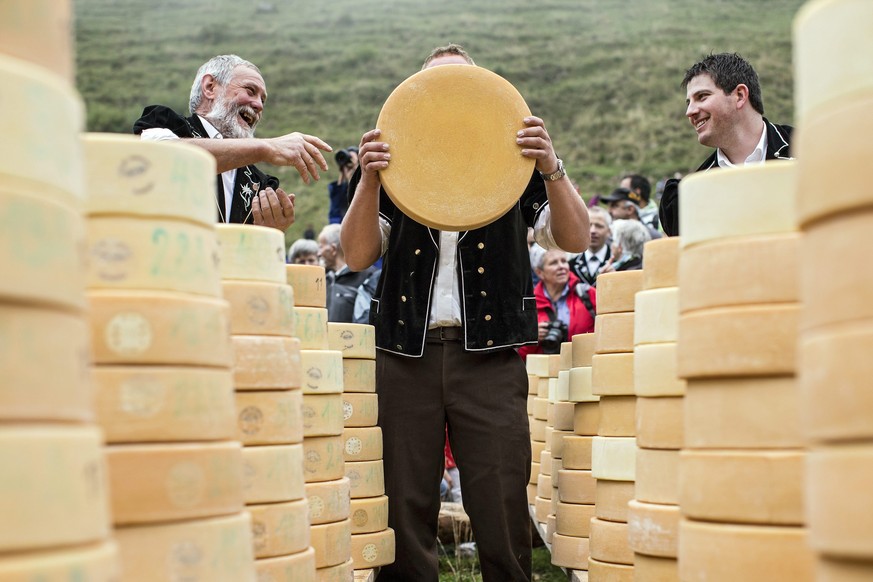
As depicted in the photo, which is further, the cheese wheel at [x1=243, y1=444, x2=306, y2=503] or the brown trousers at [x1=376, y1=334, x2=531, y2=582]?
the brown trousers at [x1=376, y1=334, x2=531, y2=582]

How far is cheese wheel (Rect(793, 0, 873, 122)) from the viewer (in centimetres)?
197

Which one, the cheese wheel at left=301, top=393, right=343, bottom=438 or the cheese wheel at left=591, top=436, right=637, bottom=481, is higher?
the cheese wheel at left=301, top=393, right=343, bottom=438

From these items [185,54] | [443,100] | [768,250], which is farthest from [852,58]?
[185,54]

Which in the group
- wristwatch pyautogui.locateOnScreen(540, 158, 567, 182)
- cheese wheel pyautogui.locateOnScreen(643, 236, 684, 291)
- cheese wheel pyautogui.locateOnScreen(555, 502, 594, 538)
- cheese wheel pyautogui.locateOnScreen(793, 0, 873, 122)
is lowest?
cheese wheel pyautogui.locateOnScreen(555, 502, 594, 538)

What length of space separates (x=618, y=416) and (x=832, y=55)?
2.73m

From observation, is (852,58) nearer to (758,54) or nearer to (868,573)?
(868,573)

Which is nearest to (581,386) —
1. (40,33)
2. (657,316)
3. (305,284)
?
(305,284)

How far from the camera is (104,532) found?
191 centimetres

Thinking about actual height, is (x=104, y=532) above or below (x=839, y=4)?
below

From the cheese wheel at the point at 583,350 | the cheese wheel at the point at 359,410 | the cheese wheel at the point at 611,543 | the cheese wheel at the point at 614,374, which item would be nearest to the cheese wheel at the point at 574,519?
the cheese wheel at the point at 583,350

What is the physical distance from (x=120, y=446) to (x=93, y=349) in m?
0.21

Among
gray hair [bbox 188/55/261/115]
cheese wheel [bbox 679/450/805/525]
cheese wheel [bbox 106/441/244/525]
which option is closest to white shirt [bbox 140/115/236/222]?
gray hair [bbox 188/55/261/115]

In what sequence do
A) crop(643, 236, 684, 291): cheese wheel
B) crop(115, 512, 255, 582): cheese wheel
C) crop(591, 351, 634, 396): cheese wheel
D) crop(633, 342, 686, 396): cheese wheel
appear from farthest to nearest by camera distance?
crop(591, 351, 634, 396): cheese wheel, crop(643, 236, 684, 291): cheese wheel, crop(633, 342, 686, 396): cheese wheel, crop(115, 512, 255, 582): cheese wheel

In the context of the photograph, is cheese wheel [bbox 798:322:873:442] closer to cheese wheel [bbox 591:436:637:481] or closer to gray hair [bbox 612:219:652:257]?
cheese wheel [bbox 591:436:637:481]
